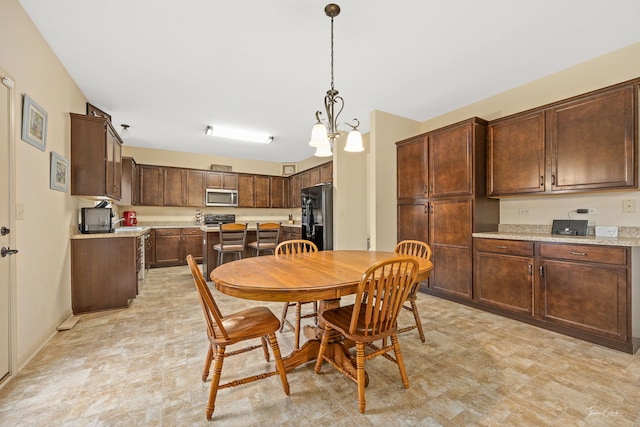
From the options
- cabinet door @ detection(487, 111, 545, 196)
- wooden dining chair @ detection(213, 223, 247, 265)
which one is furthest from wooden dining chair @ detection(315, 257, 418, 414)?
wooden dining chair @ detection(213, 223, 247, 265)

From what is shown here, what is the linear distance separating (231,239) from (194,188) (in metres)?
2.66

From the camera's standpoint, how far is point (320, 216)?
4.99 meters

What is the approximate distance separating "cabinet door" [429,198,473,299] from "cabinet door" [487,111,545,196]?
43cm

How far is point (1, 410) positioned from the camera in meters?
1.49

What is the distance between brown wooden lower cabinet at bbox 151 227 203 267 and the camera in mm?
5488

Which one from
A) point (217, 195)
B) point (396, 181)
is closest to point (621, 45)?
point (396, 181)

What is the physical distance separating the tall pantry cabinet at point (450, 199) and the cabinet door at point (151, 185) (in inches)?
199

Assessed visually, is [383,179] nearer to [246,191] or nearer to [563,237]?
[563,237]

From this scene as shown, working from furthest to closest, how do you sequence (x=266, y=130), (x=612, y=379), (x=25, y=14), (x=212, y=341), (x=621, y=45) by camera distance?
(x=266, y=130)
(x=621, y=45)
(x=25, y=14)
(x=612, y=379)
(x=212, y=341)

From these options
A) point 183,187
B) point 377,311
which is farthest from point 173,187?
point 377,311

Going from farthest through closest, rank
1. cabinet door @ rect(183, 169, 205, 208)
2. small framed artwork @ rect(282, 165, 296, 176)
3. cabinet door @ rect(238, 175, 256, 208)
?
1. small framed artwork @ rect(282, 165, 296, 176)
2. cabinet door @ rect(238, 175, 256, 208)
3. cabinet door @ rect(183, 169, 205, 208)

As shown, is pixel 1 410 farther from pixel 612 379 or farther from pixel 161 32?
pixel 612 379

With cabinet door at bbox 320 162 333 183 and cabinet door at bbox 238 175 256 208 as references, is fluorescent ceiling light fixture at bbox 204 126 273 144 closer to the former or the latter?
cabinet door at bbox 320 162 333 183

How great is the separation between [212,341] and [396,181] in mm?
3369
